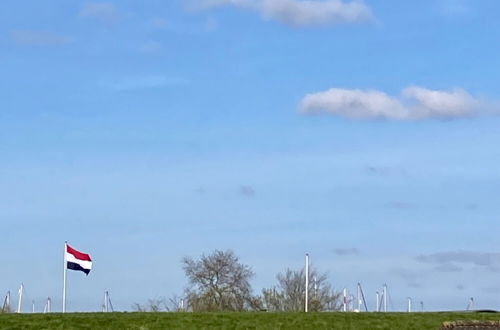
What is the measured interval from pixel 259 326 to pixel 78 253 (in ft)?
43.2

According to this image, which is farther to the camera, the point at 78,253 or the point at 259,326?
the point at 78,253

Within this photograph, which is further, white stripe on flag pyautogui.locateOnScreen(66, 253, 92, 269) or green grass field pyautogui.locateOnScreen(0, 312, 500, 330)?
white stripe on flag pyautogui.locateOnScreen(66, 253, 92, 269)

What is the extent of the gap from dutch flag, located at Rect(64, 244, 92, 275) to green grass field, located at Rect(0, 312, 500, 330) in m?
6.96

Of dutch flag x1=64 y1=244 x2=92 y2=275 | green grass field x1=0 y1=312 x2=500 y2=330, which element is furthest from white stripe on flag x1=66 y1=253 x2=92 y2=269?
green grass field x1=0 y1=312 x2=500 y2=330

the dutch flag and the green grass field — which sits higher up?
the dutch flag

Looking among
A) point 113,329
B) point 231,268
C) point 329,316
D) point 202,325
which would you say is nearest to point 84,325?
point 113,329

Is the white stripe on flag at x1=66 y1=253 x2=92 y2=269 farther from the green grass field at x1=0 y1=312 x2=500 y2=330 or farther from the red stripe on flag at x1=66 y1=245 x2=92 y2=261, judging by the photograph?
the green grass field at x1=0 y1=312 x2=500 y2=330

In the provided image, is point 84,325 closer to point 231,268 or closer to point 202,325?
point 202,325

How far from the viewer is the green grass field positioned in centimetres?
5112

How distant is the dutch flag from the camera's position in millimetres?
60812

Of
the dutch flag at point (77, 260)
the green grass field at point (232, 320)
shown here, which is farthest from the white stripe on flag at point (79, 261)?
the green grass field at point (232, 320)

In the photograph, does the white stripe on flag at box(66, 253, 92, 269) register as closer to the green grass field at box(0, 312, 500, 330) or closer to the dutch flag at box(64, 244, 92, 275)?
the dutch flag at box(64, 244, 92, 275)

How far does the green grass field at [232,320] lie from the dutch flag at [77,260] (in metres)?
6.96

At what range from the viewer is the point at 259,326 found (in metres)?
51.2
